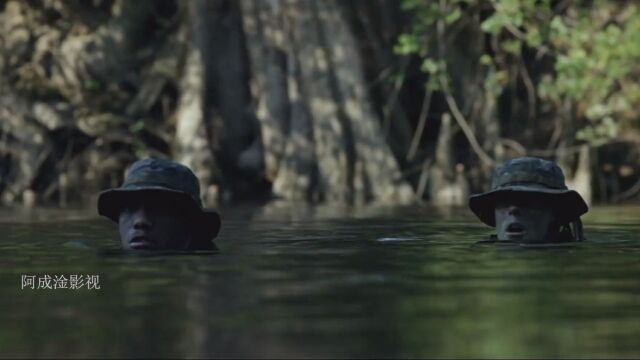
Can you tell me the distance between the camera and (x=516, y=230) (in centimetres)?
893

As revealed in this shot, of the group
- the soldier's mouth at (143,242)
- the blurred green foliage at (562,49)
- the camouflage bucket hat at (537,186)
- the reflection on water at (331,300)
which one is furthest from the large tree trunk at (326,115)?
the soldier's mouth at (143,242)

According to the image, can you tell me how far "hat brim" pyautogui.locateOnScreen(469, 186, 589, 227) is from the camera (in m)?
8.75

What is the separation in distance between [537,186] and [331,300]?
331 centimetres

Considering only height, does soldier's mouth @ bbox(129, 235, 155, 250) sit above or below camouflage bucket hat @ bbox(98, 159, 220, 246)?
below

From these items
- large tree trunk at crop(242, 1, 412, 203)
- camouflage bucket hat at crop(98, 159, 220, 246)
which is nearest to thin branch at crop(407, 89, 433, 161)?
large tree trunk at crop(242, 1, 412, 203)

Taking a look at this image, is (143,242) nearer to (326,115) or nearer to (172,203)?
(172,203)

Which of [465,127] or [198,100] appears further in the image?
[198,100]

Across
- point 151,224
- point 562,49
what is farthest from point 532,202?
point 562,49

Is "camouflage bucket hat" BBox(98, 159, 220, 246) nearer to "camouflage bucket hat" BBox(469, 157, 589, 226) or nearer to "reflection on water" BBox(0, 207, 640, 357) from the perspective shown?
"reflection on water" BBox(0, 207, 640, 357)

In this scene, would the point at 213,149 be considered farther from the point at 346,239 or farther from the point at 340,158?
the point at 346,239

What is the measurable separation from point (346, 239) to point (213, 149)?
10.8 m

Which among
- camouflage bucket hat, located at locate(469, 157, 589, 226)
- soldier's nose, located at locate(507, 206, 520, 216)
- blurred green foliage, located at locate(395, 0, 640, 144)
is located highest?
blurred green foliage, located at locate(395, 0, 640, 144)

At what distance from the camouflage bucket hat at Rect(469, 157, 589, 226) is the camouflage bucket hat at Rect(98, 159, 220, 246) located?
5.77 feet

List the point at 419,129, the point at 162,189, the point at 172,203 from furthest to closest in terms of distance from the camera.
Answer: the point at 419,129
the point at 172,203
the point at 162,189
